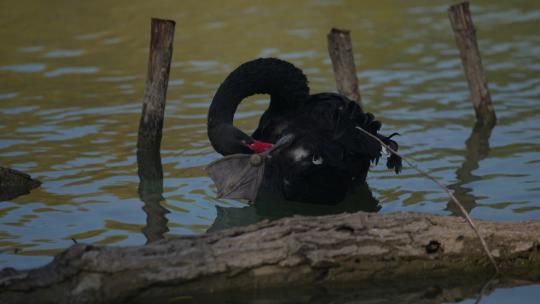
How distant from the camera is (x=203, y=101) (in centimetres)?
1082

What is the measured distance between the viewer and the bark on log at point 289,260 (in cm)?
488

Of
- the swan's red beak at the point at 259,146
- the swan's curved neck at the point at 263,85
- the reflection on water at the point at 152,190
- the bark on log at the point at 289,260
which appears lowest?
the bark on log at the point at 289,260

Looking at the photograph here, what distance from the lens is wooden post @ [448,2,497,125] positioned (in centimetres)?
923

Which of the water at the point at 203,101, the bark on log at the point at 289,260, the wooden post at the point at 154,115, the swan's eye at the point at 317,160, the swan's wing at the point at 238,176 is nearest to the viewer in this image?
the bark on log at the point at 289,260

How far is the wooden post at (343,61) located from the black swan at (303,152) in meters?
1.77

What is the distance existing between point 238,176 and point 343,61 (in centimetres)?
272

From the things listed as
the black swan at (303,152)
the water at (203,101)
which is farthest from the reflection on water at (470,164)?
the black swan at (303,152)

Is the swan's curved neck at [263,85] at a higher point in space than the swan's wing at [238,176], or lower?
higher

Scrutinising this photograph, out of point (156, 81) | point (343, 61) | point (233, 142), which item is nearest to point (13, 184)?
point (156, 81)

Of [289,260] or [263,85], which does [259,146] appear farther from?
[289,260]

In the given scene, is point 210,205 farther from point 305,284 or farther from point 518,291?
point 518,291

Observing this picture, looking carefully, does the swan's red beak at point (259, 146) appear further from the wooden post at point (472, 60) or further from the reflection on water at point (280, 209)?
the wooden post at point (472, 60)

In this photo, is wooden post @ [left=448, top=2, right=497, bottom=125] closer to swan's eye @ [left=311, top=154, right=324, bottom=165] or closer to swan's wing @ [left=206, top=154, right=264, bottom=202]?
swan's eye @ [left=311, top=154, right=324, bottom=165]

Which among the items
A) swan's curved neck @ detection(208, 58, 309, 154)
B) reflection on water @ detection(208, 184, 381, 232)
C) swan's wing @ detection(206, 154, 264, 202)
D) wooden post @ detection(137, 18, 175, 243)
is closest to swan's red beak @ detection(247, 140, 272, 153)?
swan's wing @ detection(206, 154, 264, 202)
